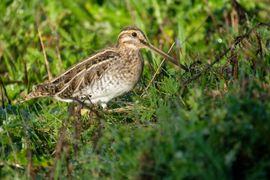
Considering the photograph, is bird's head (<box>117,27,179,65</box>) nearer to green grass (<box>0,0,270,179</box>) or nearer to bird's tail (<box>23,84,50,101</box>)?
green grass (<box>0,0,270,179</box>)

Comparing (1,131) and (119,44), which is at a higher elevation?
(119,44)

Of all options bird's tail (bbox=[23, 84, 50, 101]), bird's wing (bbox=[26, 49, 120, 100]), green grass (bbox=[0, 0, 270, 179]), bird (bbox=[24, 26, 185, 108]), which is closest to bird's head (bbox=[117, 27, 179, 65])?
bird (bbox=[24, 26, 185, 108])

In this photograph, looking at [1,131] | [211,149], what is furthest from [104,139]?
[1,131]

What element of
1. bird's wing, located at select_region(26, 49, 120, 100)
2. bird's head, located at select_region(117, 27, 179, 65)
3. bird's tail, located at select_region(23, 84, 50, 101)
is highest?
bird's head, located at select_region(117, 27, 179, 65)

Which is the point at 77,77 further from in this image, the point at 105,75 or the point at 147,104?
the point at 147,104

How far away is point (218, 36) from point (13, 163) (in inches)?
134

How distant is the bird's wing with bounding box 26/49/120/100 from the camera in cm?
698

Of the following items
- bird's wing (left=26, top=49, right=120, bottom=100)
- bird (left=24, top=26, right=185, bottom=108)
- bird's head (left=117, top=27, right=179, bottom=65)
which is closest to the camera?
bird (left=24, top=26, right=185, bottom=108)

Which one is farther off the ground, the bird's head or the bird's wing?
the bird's head

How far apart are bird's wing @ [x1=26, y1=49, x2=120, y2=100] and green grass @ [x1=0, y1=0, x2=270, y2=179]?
121 mm

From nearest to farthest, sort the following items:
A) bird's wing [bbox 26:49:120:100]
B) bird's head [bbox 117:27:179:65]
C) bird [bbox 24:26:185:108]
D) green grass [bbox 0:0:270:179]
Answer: green grass [bbox 0:0:270:179]
bird [bbox 24:26:185:108]
bird's wing [bbox 26:49:120:100]
bird's head [bbox 117:27:179:65]

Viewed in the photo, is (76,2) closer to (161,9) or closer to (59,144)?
(161,9)

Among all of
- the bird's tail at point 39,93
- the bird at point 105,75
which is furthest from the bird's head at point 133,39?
the bird's tail at point 39,93

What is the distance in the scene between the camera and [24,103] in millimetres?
7426
